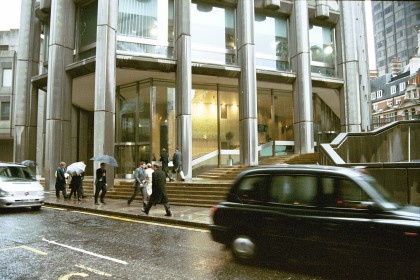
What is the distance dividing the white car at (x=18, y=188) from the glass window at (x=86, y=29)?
398 inches

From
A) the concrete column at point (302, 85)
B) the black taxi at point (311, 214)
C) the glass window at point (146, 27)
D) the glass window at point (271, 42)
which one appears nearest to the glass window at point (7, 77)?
the glass window at point (146, 27)

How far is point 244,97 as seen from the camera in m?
19.3

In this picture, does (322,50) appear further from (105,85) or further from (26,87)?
(26,87)

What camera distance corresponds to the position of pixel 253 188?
5.48m

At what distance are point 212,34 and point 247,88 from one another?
184 inches

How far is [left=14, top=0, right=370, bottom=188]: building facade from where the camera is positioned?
18125mm

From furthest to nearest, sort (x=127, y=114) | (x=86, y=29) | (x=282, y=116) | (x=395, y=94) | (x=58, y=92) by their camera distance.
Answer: (x=395, y=94), (x=282, y=116), (x=127, y=114), (x=86, y=29), (x=58, y=92)

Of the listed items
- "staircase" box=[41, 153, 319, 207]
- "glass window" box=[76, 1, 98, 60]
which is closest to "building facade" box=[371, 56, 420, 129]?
"staircase" box=[41, 153, 319, 207]

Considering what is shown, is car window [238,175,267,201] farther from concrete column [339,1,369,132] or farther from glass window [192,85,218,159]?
concrete column [339,1,369,132]

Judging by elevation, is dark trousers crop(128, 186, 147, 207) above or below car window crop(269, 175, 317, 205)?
below

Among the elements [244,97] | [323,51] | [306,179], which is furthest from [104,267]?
[323,51]

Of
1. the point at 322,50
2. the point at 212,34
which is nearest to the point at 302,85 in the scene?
the point at 322,50

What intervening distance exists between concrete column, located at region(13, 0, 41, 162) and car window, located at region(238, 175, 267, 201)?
2212 cm

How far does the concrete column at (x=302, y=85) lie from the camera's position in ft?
67.2
